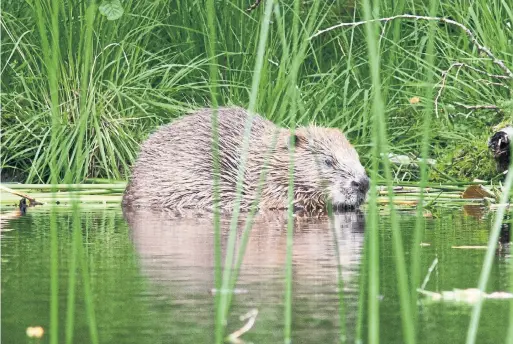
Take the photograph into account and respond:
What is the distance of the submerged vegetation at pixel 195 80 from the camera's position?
772cm

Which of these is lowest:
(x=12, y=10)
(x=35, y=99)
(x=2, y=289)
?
(x=2, y=289)

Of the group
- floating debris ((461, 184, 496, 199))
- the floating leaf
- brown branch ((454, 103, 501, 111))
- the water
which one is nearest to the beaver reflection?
the water

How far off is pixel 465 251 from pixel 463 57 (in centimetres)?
409

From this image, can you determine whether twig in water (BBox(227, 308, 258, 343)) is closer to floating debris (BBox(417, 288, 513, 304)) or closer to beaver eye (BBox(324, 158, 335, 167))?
floating debris (BBox(417, 288, 513, 304))

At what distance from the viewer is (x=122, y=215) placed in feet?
20.2

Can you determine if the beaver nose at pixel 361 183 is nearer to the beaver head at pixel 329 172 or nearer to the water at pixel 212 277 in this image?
the beaver head at pixel 329 172

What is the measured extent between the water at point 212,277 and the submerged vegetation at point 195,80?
7.10ft

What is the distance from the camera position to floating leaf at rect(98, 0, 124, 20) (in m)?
7.79

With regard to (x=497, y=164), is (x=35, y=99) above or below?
above

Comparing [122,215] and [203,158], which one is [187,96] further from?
[122,215]

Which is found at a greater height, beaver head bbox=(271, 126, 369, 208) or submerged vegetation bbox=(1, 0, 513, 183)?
submerged vegetation bbox=(1, 0, 513, 183)

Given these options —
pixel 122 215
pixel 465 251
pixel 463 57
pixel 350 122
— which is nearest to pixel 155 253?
pixel 465 251

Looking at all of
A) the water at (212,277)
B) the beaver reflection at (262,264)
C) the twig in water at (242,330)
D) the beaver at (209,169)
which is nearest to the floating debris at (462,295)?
the water at (212,277)

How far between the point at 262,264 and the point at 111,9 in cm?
438
